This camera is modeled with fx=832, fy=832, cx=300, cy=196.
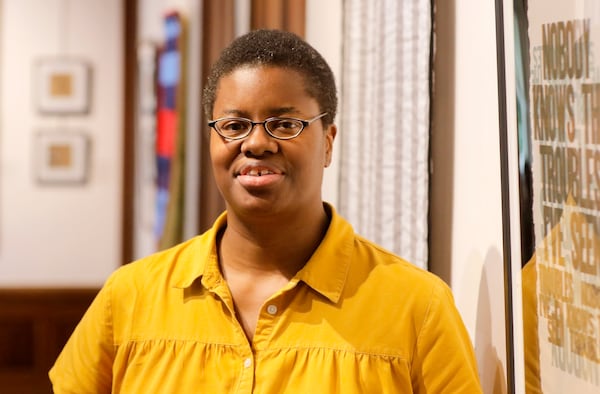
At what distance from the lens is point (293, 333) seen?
1.35m

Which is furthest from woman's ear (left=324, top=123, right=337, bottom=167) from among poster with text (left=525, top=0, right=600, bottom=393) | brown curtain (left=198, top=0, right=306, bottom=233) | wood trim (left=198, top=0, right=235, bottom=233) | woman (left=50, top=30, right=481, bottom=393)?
wood trim (left=198, top=0, right=235, bottom=233)

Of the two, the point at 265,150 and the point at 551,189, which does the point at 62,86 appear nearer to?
the point at 265,150

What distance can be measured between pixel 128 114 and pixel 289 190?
4.44 meters

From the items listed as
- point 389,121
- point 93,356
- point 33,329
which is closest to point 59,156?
point 33,329

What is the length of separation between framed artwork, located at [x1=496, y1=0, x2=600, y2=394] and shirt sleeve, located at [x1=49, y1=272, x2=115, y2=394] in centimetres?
69

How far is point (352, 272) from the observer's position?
4.63 ft

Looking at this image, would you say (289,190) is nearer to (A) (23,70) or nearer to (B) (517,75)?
(B) (517,75)

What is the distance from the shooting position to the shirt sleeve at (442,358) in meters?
1.31

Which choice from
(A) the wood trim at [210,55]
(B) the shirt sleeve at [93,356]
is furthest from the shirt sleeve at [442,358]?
(A) the wood trim at [210,55]

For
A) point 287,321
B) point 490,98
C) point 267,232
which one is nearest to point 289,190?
point 267,232

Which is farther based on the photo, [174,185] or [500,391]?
[174,185]

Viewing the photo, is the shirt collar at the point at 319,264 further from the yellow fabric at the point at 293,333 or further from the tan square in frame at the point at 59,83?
the tan square in frame at the point at 59,83

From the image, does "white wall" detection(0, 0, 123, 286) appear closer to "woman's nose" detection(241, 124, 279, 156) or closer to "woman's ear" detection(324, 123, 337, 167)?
"woman's ear" detection(324, 123, 337, 167)

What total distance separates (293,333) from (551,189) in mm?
486
